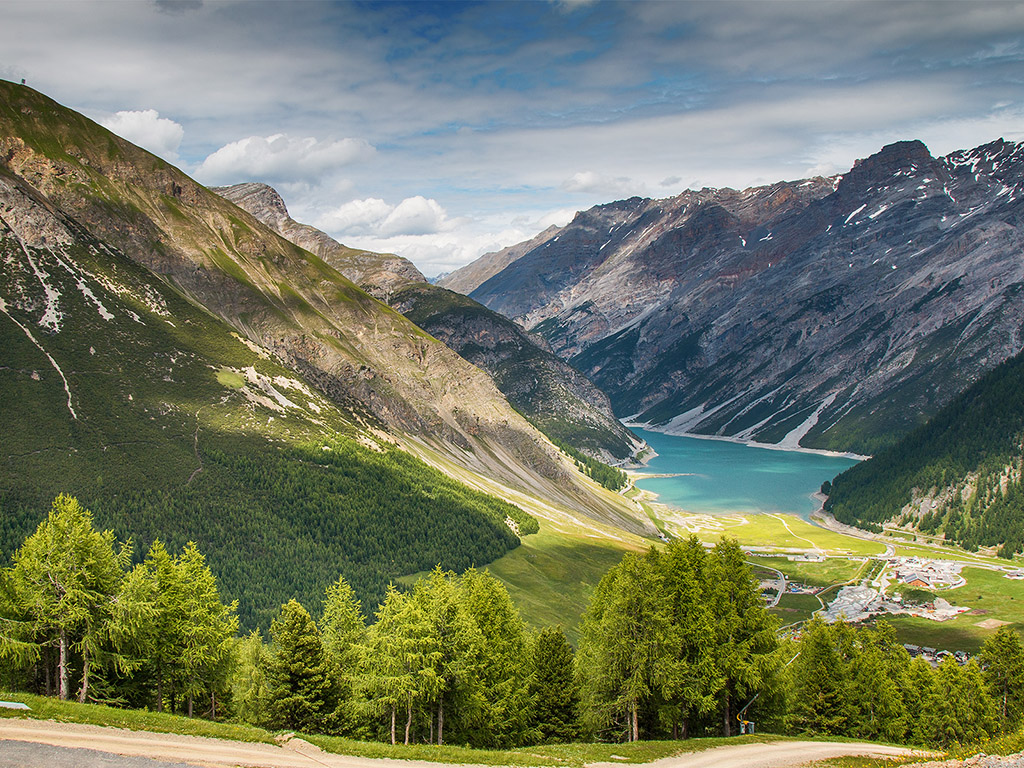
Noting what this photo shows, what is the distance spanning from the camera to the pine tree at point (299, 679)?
4434cm

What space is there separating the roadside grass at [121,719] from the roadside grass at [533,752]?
11.1 feet

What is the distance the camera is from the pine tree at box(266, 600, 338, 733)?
4434 cm

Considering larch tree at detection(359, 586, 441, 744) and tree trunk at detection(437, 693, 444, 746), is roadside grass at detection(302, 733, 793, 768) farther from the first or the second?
tree trunk at detection(437, 693, 444, 746)

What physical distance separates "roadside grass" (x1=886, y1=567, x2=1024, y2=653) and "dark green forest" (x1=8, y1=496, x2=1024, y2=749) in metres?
88.6

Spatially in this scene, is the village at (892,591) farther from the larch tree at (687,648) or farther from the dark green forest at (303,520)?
the larch tree at (687,648)

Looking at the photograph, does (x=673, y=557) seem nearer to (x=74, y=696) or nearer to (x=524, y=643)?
(x=524, y=643)

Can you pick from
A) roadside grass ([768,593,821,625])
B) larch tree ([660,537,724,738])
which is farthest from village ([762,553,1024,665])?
larch tree ([660,537,724,738])

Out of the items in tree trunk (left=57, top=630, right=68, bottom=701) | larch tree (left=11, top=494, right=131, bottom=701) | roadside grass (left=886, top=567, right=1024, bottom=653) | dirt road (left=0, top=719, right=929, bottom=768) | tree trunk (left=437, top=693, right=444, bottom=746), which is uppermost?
larch tree (left=11, top=494, right=131, bottom=701)

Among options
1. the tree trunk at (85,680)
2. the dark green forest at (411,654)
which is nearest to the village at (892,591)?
the dark green forest at (411,654)

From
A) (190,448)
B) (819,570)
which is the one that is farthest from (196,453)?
(819,570)

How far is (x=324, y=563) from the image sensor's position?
134000 millimetres

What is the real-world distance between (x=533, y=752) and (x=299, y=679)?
15070 millimetres

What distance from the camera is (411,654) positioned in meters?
41.3

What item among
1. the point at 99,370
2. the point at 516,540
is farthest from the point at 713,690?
the point at 99,370
